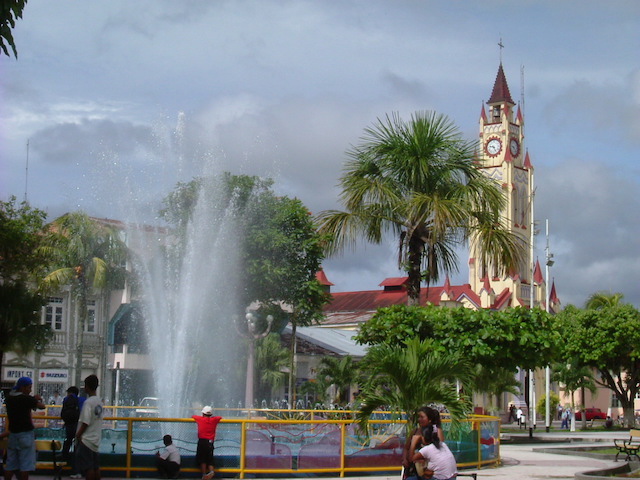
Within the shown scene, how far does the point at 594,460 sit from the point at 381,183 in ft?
30.4

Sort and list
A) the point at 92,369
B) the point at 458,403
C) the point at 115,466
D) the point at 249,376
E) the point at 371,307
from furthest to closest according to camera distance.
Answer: the point at 371,307
the point at 92,369
the point at 249,376
the point at 115,466
the point at 458,403

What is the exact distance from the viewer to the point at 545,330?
89.4 ft

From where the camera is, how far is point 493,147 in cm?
10619

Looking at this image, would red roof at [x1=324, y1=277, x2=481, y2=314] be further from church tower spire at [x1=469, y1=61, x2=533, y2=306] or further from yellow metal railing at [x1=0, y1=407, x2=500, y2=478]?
yellow metal railing at [x1=0, y1=407, x2=500, y2=478]

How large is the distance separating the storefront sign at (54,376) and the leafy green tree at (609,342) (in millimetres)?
26229

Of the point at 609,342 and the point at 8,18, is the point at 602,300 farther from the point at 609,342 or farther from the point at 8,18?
the point at 8,18

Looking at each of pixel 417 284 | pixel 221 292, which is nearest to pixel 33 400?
pixel 417 284

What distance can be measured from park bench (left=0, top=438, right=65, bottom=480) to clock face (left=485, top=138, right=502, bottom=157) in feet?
304

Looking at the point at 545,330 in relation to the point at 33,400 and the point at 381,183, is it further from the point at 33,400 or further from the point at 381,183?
the point at 33,400

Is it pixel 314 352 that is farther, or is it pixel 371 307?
pixel 371 307

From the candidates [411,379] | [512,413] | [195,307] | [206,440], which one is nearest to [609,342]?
[512,413]

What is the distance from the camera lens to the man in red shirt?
16312 millimetres

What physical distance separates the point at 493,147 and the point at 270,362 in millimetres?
59267

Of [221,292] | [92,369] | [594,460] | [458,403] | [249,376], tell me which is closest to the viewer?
[458,403]
